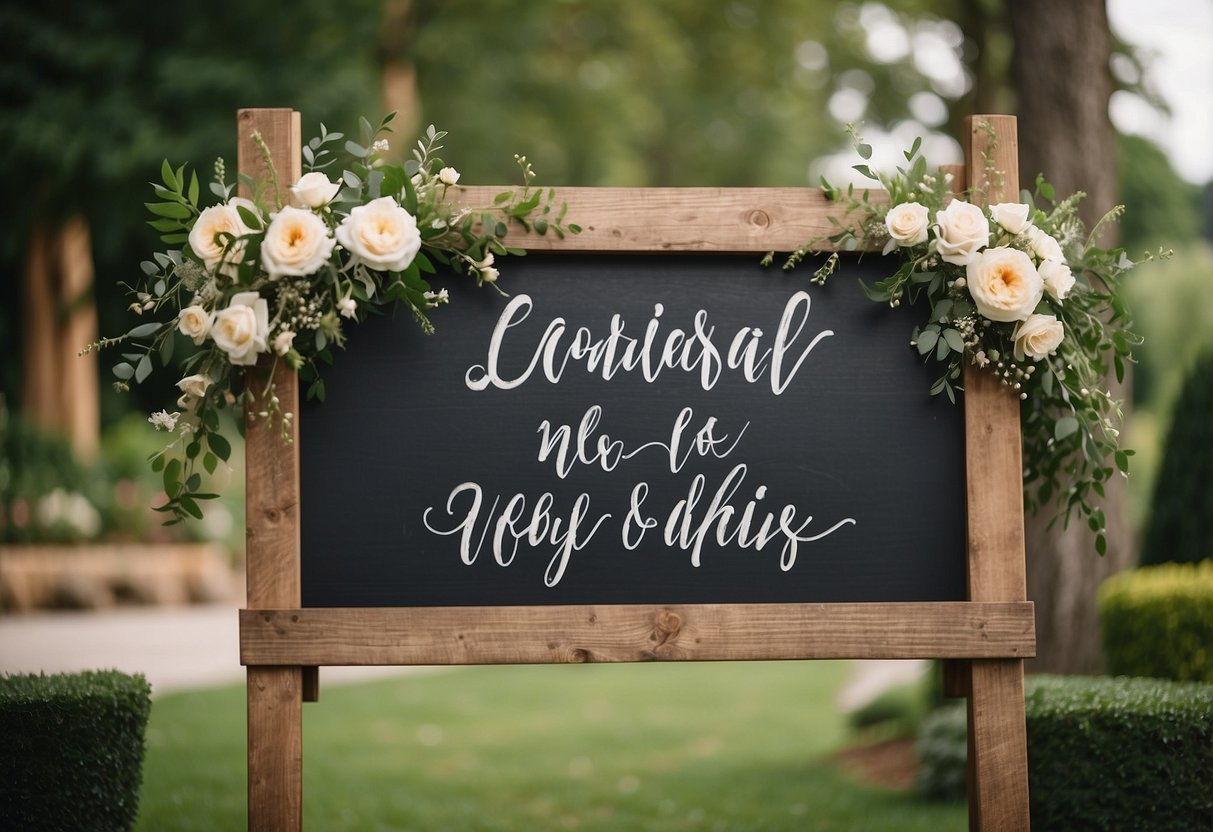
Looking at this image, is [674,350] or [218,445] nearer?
[218,445]

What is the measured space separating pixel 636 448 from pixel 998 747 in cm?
127

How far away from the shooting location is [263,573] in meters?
2.75

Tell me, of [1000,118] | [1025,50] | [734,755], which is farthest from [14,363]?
[1000,118]

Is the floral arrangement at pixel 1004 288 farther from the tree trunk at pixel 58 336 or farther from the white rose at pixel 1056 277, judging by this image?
the tree trunk at pixel 58 336

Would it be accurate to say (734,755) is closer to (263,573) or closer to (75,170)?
(263,573)

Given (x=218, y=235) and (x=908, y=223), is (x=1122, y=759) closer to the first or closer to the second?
(x=908, y=223)

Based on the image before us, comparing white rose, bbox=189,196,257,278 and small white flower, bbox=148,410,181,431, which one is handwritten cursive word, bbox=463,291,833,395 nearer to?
white rose, bbox=189,196,257,278

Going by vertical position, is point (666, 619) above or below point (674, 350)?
below

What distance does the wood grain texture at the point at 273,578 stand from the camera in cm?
272

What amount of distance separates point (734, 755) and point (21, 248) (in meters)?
10.8

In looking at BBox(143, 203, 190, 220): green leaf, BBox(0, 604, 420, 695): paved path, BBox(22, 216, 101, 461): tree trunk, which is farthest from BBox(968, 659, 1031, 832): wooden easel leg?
BBox(22, 216, 101, 461): tree trunk

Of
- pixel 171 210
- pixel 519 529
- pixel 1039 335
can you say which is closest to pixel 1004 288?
pixel 1039 335

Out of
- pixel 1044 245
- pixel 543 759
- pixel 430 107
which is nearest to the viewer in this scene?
pixel 1044 245

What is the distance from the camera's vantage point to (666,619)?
2789 millimetres
